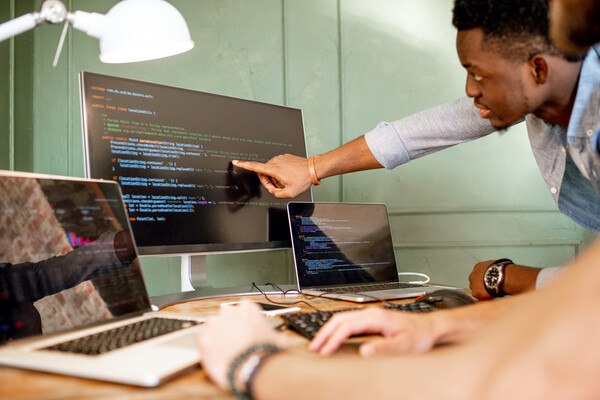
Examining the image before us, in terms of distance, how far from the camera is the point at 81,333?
2.49 feet

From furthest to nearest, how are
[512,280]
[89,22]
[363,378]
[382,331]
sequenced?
[512,280] → [89,22] → [382,331] → [363,378]

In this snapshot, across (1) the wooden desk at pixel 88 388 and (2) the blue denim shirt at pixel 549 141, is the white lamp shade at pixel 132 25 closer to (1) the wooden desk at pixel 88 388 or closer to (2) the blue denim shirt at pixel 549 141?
(1) the wooden desk at pixel 88 388

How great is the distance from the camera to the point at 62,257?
0.82 meters

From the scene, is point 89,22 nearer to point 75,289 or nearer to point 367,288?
point 75,289

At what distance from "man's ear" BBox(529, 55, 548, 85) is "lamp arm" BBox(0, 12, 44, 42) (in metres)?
1.05

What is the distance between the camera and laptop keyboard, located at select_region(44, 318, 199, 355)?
65 centimetres

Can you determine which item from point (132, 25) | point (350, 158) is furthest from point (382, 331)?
point (350, 158)

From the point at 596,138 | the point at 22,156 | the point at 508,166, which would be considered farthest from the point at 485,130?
the point at 22,156

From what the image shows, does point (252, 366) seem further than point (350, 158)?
No

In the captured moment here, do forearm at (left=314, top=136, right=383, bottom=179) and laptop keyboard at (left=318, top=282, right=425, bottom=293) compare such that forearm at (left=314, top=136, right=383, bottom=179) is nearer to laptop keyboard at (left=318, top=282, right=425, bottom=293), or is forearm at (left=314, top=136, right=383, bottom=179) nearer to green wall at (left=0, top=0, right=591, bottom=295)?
→ laptop keyboard at (left=318, top=282, right=425, bottom=293)

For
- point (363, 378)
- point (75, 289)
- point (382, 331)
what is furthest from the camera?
point (75, 289)

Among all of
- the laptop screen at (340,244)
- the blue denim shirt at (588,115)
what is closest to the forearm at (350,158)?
the laptop screen at (340,244)

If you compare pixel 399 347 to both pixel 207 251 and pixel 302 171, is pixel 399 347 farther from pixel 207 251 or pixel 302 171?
pixel 302 171

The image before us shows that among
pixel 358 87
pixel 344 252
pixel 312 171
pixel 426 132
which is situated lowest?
pixel 344 252
